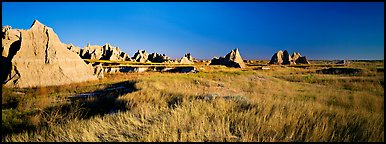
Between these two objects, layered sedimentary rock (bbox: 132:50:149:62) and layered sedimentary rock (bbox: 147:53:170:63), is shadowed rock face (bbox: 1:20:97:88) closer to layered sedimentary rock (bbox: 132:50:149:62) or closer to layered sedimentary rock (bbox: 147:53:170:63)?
layered sedimentary rock (bbox: 132:50:149:62)

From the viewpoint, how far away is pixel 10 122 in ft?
22.5

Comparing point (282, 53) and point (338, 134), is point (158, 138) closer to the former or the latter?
point (338, 134)

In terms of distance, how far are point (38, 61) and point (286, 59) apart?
7940 cm

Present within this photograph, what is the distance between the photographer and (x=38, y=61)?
Result: 57.6 feet

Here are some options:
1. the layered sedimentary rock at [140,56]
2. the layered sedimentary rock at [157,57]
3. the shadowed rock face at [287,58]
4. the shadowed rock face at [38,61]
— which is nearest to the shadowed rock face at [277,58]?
the shadowed rock face at [287,58]

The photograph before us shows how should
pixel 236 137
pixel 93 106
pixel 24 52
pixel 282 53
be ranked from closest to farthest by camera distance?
pixel 236 137 < pixel 93 106 < pixel 24 52 < pixel 282 53

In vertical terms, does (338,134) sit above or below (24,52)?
below

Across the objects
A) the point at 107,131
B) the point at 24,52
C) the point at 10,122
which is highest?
the point at 24,52

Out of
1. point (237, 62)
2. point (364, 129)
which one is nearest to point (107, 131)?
point (364, 129)

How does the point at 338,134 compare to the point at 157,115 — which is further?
the point at 157,115

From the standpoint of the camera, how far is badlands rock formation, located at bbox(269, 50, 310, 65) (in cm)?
7970

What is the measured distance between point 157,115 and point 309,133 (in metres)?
3.23

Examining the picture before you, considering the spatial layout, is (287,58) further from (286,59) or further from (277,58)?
(277,58)

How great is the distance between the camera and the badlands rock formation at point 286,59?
79.7 metres
